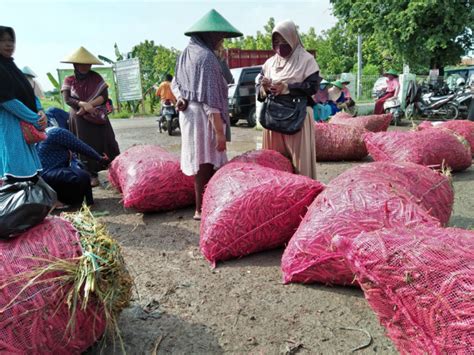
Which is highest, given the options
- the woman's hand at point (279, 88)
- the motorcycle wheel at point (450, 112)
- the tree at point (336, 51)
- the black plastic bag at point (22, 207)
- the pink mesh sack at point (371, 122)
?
the tree at point (336, 51)

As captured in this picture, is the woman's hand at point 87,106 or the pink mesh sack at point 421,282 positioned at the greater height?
the woman's hand at point 87,106

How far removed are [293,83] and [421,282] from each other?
238cm

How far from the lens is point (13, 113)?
285cm

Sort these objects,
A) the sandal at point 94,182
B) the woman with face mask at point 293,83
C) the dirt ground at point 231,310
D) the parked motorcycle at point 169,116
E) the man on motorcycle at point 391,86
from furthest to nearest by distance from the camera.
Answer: the parked motorcycle at point 169,116 < the man on motorcycle at point 391,86 < the sandal at point 94,182 < the woman with face mask at point 293,83 < the dirt ground at point 231,310

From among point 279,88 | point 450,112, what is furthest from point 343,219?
point 450,112

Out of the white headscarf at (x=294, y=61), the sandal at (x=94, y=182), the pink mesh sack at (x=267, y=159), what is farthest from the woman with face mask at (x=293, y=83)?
the sandal at (x=94, y=182)

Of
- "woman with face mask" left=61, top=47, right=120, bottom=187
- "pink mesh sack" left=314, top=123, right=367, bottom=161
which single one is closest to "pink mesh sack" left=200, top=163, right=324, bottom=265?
"woman with face mask" left=61, top=47, right=120, bottom=187

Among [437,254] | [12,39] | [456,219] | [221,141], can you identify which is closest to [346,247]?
[437,254]

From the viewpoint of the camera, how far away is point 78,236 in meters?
1.64

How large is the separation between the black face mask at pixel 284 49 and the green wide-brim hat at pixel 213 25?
1.31ft

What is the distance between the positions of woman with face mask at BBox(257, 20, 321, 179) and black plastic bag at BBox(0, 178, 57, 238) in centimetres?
230

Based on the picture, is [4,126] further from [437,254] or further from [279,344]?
[437,254]

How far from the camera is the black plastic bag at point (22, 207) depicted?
1.56m

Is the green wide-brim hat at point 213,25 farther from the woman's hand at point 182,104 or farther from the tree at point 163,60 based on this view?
the tree at point 163,60
